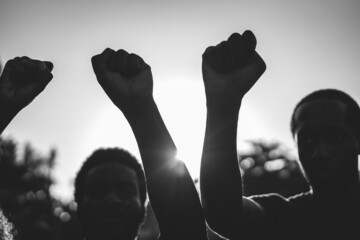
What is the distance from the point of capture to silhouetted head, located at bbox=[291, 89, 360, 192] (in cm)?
177

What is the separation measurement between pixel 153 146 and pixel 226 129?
387 millimetres

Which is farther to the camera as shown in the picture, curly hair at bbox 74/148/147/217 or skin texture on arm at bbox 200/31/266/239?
curly hair at bbox 74/148/147/217

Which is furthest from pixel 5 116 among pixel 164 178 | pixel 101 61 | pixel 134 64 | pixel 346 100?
pixel 346 100

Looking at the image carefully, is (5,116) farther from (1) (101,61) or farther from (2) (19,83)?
(1) (101,61)

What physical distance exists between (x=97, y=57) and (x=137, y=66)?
0.67 feet

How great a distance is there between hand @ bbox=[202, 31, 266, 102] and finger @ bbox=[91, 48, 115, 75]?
0.48 metres

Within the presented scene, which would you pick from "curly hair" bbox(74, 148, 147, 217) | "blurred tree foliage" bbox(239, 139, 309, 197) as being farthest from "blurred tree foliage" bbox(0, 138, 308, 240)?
"curly hair" bbox(74, 148, 147, 217)

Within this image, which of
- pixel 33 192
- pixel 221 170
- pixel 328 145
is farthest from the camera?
pixel 33 192

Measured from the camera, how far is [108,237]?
243cm

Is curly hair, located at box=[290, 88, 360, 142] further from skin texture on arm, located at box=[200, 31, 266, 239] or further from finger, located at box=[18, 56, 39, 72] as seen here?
finger, located at box=[18, 56, 39, 72]

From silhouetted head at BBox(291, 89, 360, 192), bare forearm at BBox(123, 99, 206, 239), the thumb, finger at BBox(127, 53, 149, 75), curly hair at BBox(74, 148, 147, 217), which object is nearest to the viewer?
bare forearm at BBox(123, 99, 206, 239)

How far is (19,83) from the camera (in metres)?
1.89

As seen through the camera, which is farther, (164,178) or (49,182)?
(49,182)

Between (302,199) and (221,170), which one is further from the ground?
(221,170)
